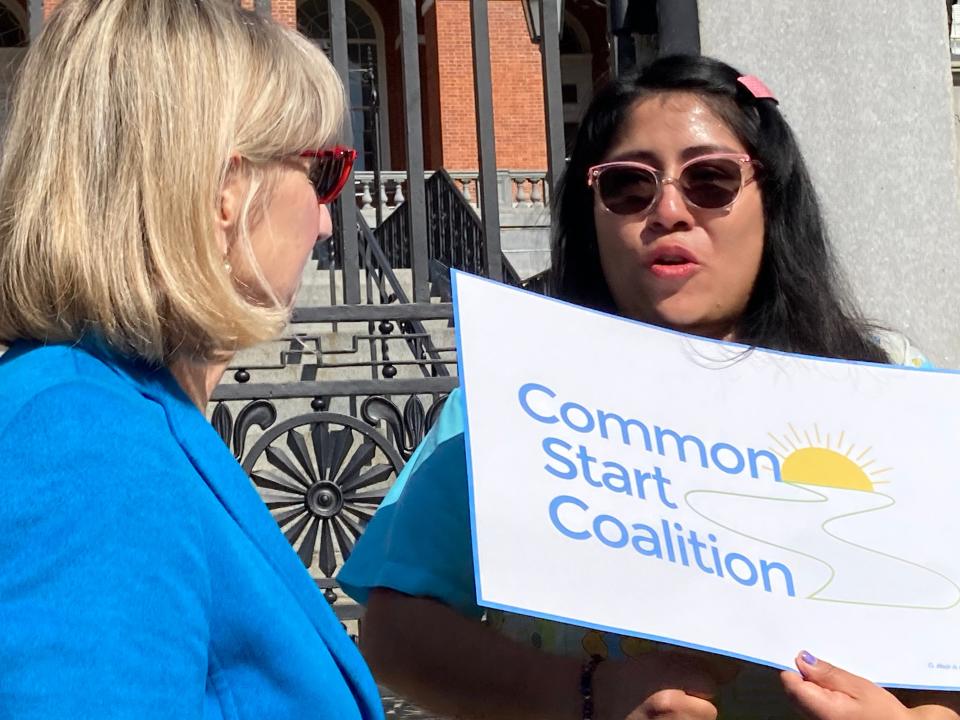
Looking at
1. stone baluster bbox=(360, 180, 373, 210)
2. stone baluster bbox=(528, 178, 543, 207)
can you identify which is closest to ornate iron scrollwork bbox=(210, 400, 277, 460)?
stone baluster bbox=(360, 180, 373, 210)

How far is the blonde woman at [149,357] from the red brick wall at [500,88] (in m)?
19.4

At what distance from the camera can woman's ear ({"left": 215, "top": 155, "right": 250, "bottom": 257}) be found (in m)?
1.35

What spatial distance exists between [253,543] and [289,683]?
153 millimetres

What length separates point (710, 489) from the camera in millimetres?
1585

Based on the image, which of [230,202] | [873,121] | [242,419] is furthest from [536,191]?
[230,202]

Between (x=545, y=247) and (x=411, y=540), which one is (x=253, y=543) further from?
(x=545, y=247)

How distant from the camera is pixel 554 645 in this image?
5.75 feet

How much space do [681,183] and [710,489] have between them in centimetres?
54

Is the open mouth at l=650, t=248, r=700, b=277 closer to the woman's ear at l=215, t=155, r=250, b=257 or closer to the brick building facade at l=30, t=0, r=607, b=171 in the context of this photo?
the woman's ear at l=215, t=155, r=250, b=257

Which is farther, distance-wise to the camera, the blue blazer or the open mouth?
the open mouth

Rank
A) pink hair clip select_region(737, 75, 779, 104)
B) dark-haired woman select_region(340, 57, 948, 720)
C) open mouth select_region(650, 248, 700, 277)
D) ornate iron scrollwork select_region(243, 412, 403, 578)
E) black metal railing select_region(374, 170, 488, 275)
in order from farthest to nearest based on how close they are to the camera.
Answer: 1. black metal railing select_region(374, 170, 488, 275)
2. ornate iron scrollwork select_region(243, 412, 403, 578)
3. pink hair clip select_region(737, 75, 779, 104)
4. open mouth select_region(650, 248, 700, 277)
5. dark-haired woman select_region(340, 57, 948, 720)

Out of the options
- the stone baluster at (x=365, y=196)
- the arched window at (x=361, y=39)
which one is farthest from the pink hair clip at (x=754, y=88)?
the arched window at (x=361, y=39)

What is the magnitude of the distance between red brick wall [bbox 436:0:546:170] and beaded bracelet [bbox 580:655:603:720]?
19.3 metres

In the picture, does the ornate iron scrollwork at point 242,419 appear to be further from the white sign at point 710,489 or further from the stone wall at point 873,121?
the white sign at point 710,489
